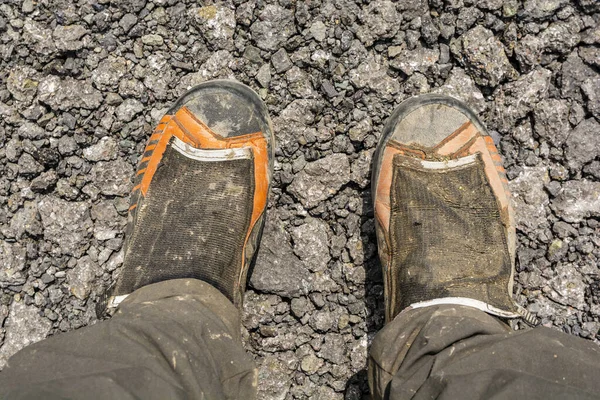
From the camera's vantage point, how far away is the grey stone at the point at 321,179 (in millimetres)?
2014

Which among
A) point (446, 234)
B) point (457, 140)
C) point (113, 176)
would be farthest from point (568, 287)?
point (113, 176)

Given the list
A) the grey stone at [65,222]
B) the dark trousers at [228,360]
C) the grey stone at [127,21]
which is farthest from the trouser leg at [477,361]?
the grey stone at [127,21]

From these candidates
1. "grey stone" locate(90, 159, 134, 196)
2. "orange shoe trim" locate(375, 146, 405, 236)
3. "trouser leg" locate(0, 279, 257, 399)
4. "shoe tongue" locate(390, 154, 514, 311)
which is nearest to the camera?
"trouser leg" locate(0, 279, 257, 399)

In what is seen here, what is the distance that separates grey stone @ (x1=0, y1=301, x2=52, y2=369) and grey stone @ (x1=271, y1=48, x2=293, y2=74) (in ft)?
4.29

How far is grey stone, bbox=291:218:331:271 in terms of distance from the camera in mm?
2023

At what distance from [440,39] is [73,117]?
1418 millimetres

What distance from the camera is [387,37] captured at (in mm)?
1983

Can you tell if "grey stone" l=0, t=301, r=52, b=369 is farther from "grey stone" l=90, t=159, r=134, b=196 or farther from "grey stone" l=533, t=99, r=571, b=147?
"grey stone" l=533, t=99, r=571, b=147

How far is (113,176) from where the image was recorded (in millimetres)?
2035

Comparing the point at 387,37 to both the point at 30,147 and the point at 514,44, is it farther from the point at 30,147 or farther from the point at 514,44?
the point at 30,147

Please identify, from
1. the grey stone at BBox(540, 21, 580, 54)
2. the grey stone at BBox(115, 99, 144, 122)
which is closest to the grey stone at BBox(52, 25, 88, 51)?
the grey stone at BBox(115, 99, 144, 122)

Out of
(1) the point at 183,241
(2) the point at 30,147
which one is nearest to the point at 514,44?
(1) the point at 183,241

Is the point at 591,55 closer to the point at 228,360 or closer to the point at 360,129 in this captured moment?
the point at 360,129

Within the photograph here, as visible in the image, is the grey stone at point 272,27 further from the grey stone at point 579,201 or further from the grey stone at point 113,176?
the grey stone at point 579,201
